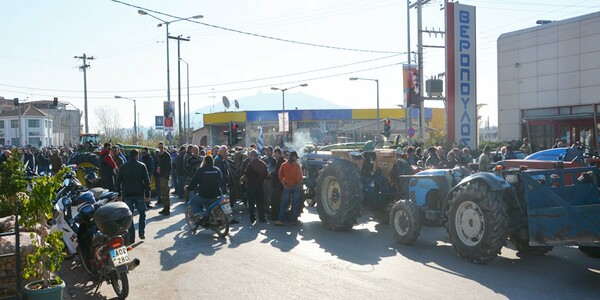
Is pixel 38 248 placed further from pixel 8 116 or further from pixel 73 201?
pixel 8 116

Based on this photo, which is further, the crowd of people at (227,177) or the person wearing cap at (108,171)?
the person wearing cap at (108,171)

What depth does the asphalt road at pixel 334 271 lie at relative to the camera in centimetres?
687

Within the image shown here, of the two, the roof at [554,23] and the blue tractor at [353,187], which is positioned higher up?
the roof at [554,23]

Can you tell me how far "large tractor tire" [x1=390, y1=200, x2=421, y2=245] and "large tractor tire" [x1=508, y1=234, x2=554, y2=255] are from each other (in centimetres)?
161

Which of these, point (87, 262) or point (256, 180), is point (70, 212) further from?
point (256, 180)

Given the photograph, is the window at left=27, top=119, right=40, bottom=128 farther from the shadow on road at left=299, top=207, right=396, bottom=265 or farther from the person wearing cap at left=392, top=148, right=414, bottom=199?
the person wearing cap at left=392, top=148, right=414, bottom=199

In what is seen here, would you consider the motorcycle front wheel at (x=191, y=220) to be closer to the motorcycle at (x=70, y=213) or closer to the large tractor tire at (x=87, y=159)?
the motorcycle at (x=70, y=213)

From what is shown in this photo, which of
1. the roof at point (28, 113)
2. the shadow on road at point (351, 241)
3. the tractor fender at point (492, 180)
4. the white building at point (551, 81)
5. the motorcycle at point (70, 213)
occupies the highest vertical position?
the roof at point (28, 113)

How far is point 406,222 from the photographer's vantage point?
985 cm

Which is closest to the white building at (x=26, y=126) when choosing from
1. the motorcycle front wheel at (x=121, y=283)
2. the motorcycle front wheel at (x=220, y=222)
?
the motorcycle front wheel at (x=220, y=222)

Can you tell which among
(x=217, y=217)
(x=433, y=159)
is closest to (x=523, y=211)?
(x=217, y=217)

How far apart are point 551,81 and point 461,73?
22.4 feet

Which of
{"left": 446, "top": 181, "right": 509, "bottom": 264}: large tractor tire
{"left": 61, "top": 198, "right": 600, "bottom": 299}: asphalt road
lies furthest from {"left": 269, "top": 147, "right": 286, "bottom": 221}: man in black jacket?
{"left": 446, "top": 181, "right": 509, "bottom": 264}: large tractor tire

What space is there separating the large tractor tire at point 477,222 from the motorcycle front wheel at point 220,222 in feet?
15.0
